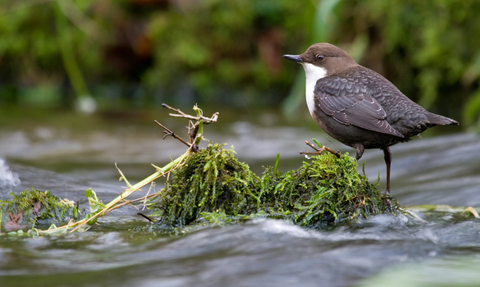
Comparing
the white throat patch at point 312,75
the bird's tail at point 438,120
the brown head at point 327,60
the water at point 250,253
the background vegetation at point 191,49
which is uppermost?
the background vegetation at point 191,49

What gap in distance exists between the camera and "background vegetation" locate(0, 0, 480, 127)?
29.1 feet

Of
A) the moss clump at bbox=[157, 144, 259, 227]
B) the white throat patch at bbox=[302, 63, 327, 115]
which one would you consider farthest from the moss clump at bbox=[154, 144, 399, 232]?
the white throat patch at bbox=[302, 63, 327, 115]

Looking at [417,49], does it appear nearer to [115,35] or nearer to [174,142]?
[174,142]

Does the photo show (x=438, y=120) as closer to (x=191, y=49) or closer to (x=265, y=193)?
(x=265, y=193)

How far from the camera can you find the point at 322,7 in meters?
6.70

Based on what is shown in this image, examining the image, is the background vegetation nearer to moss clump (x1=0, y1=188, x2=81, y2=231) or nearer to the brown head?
the brown head

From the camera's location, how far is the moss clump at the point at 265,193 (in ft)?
10.2

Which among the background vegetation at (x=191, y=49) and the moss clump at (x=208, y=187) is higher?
the background vegetation at (x=191, y=49)

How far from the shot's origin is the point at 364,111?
4.14 metres

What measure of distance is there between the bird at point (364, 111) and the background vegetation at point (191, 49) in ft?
13.8

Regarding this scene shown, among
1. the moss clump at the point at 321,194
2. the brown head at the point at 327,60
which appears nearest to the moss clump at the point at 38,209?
the moss clump at the point at 321,194

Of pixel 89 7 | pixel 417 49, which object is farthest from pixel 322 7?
pixel 89 7

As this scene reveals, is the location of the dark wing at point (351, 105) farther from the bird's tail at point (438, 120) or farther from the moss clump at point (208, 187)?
the moss clump at point (208, 187)

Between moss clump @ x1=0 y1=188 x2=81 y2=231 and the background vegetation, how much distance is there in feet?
19.0
